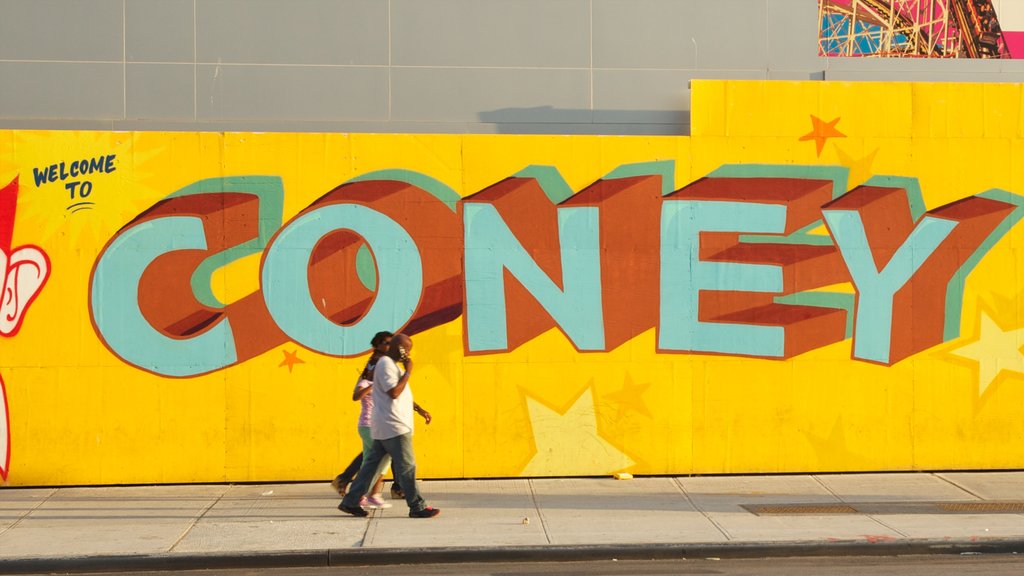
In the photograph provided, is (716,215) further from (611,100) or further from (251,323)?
(251,323)

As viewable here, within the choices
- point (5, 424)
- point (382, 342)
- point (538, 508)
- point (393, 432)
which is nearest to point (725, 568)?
point (538, 508)

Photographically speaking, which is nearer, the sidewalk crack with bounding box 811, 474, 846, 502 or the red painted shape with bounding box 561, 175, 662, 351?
the sidewalk crack with bounding box 811, 474, 846, 502

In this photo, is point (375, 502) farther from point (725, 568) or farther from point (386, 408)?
point (725, 568)

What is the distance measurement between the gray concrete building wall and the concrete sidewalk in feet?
13.3

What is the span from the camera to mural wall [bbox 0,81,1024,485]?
11.3 meters

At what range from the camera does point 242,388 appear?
37.4 ft

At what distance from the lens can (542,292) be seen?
11.6 meters

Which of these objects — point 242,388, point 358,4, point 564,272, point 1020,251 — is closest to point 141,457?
point 242,388

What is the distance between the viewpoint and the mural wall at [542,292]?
11328 millimetres

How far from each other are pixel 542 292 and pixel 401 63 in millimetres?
3168

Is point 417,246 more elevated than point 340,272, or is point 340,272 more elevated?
point 417,246

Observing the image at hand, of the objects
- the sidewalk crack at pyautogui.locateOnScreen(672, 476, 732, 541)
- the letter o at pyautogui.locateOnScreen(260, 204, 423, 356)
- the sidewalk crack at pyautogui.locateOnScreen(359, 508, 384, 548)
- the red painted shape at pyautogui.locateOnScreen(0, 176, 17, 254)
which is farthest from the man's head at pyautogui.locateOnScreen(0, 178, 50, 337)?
the sidewalk crack at pyautogui.locateOnScreen(672, 476, 732, 541)

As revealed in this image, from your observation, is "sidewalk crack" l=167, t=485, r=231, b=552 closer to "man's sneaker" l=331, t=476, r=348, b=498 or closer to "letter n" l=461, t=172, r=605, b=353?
"man's sneaker" l=331, t=476, r=348, b=498

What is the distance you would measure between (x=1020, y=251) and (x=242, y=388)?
26.8 ft
